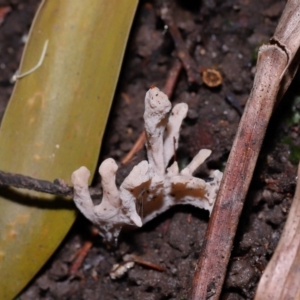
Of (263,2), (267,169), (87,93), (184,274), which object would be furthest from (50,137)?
(263,2)

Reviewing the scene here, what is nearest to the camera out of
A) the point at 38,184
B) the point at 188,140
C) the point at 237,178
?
the point at 237,178

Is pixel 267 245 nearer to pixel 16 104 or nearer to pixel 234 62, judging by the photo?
pixel 234 62

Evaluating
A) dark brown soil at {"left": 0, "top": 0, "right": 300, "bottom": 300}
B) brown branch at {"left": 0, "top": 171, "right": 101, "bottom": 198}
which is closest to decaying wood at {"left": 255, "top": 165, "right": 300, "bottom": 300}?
dark brown soil at {"left": 0, "top": 0, "right": 300, "bottom": 300}

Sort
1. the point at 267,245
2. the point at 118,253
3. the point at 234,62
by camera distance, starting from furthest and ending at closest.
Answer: the point at 234,62
the point at 118,253
the point at 267,245

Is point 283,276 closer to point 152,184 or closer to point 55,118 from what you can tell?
point 152,184

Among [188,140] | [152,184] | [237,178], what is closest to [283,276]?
[237,178]

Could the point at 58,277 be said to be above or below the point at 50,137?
below

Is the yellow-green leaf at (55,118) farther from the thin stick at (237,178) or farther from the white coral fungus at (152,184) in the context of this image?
the thin stick at (237,178)

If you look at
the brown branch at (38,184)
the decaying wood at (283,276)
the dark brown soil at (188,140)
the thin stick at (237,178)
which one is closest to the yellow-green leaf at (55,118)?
the brown branch at (38,184)
